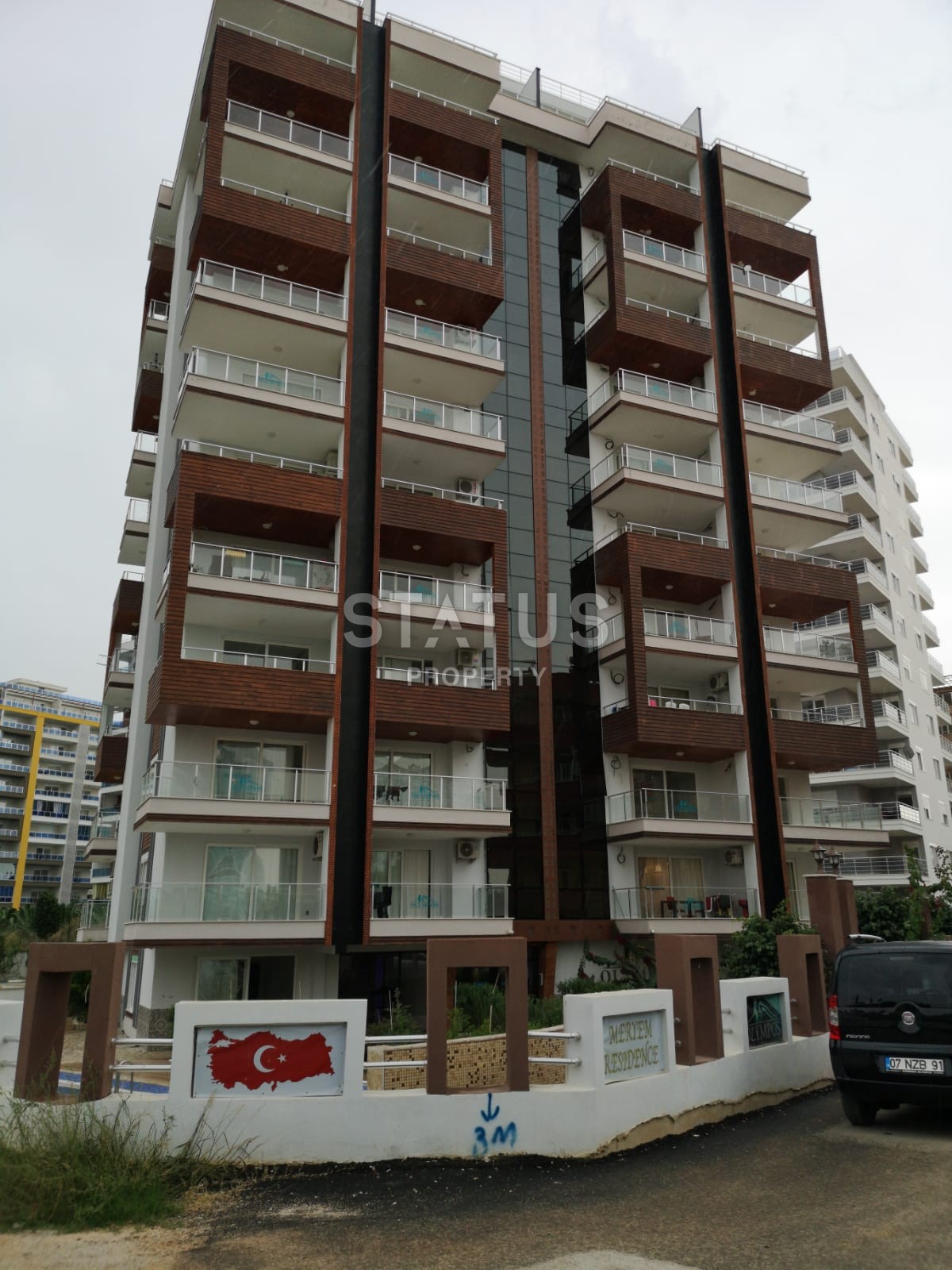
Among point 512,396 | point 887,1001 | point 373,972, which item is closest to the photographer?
point 887,1001

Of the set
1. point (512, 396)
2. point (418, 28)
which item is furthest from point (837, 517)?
point (418, 28)

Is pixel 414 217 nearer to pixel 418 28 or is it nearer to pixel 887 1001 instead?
pixel 418 28

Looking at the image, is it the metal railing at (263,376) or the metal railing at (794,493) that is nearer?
the metal railing at (263,376)

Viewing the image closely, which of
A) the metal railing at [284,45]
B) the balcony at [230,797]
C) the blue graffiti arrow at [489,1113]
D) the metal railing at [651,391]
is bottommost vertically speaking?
the blue graffiti arrow at [489,1113]

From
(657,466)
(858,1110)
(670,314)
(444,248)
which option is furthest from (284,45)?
(858,1110)

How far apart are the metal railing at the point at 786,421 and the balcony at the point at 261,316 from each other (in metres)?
14.1

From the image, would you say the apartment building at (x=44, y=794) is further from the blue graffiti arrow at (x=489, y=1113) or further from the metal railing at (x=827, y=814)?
the blue graffiti arrow at (x=489, y=1113)

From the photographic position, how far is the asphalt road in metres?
6.98

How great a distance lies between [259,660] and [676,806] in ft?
39.9

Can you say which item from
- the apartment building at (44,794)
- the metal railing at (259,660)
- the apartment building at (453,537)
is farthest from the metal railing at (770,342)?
the apartment building at (44,794)

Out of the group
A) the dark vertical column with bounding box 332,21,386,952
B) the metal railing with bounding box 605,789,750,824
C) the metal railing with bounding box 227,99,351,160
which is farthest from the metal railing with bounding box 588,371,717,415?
the metal railing with bounding box 605,789,750,824

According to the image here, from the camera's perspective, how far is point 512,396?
29938 millimetres

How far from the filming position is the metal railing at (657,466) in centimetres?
2948

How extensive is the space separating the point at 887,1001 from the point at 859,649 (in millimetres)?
22193
